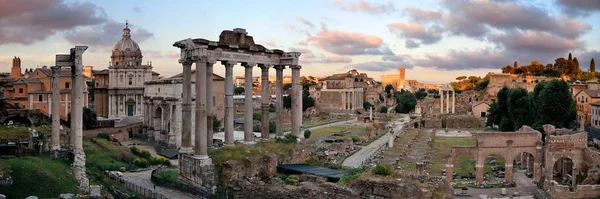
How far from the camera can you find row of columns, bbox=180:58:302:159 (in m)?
19.3

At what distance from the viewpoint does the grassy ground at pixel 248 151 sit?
20062 mm

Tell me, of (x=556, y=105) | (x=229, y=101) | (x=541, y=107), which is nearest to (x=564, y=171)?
(x=556, y=105)

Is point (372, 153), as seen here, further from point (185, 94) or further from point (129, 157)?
point (185, 94)

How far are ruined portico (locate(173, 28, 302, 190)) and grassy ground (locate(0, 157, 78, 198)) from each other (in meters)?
4.51

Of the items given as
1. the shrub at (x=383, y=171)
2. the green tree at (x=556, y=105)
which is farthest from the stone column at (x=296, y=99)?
the green tree at (x=556, y=105)

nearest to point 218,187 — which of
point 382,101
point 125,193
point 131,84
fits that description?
point 125,193

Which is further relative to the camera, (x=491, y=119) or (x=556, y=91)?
(x=491, y=119)

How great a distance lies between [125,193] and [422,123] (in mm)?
61599

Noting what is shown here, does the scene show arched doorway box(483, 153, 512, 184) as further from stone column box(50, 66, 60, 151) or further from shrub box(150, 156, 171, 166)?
stone column box(50, 66, 60, 151)

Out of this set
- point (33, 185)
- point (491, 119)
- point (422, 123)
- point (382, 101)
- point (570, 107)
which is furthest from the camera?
point (382, 101)

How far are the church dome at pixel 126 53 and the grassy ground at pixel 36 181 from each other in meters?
40.2

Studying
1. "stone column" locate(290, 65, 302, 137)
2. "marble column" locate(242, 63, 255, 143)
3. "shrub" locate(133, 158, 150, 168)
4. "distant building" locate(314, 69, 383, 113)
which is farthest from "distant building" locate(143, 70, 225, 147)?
"distant building" locate(314, 69, 383, 113)

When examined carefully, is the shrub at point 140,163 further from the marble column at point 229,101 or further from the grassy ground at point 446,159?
the grassy ground at point 446,159

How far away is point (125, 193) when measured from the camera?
19203 mm
